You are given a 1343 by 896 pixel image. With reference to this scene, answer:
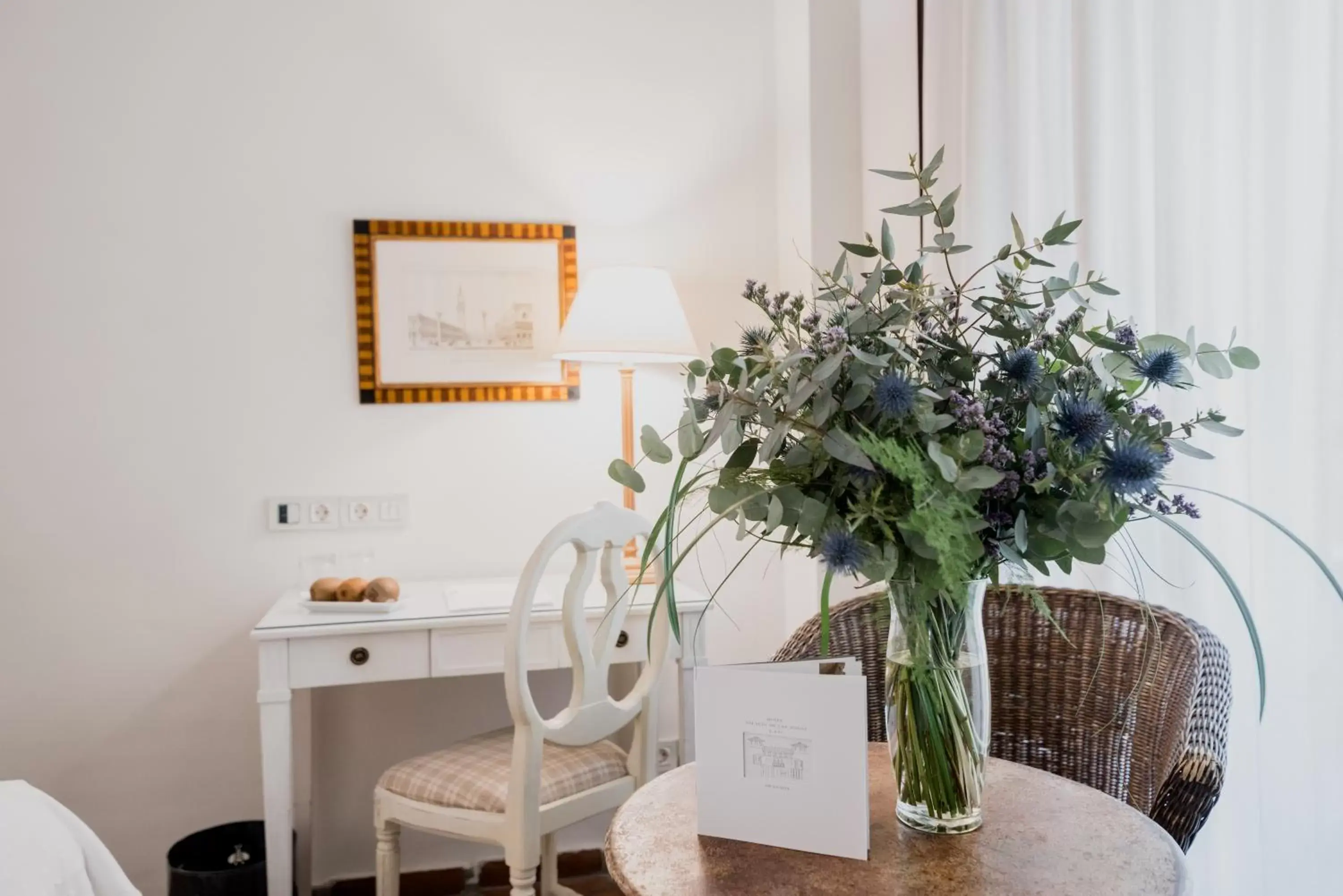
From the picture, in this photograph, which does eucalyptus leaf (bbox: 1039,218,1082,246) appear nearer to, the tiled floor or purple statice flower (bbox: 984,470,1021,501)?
purple statice flower (bbox: 984,470,1021,501)

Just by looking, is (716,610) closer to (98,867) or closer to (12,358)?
(98,867)

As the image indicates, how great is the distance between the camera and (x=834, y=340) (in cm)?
104

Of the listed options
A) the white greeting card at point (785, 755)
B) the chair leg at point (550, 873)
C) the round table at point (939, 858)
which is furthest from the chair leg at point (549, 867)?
the white greeting card at point (785, 755)

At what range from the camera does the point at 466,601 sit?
8.11 ft

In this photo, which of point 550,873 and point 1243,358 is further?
point 550,873

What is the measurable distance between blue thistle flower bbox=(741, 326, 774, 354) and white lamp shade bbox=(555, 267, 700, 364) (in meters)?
1.43

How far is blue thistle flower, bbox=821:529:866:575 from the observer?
988 millimetres

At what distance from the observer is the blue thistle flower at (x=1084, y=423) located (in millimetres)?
1014

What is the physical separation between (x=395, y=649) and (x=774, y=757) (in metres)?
1.41

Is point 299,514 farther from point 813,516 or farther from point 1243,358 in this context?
point 1243,358

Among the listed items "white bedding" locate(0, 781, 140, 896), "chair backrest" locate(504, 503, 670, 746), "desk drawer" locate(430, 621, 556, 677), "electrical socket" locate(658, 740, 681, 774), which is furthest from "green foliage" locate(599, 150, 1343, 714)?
"electrical socket" locate(658, 740, 681, 774)

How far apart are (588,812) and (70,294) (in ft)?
5.81

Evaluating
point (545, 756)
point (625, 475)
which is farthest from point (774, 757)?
point (545, 756)

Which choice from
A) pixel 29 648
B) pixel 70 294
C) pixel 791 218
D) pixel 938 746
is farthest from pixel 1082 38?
pixel 29 648
